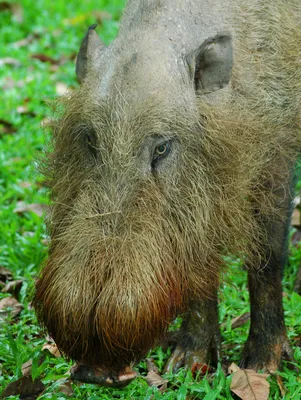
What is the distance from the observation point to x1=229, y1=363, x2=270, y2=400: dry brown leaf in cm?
434

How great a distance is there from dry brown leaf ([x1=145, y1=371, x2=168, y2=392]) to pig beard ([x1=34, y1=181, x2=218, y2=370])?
72cm

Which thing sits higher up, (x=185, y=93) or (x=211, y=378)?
(x=185, y=93)

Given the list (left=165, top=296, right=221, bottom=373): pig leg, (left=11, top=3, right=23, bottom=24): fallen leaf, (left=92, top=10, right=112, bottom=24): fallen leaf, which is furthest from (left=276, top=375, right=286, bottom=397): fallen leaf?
(left=11, top=3, right=23, bottom=24): fallen leaf

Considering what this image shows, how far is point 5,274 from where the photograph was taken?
18.6 ft

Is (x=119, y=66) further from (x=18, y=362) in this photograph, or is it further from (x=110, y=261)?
(x=18, y=362)

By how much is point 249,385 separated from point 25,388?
1073mm

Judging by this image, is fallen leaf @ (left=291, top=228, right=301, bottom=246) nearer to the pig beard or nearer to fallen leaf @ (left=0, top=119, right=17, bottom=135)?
the pig beard

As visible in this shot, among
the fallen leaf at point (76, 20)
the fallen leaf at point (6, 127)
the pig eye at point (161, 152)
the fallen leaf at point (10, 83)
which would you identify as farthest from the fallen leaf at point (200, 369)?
the fallen leaf at point (76, 20)

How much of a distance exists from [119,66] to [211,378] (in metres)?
1.68

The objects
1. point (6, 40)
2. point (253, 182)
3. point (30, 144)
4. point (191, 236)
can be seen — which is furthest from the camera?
point (6, 40)

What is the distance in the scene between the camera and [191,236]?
397 cm

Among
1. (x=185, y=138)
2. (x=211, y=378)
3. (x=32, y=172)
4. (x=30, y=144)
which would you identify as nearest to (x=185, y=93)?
(x=185, y=138)

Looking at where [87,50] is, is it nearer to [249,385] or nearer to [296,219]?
[249,385]

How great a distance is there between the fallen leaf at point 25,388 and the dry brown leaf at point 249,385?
92cm
